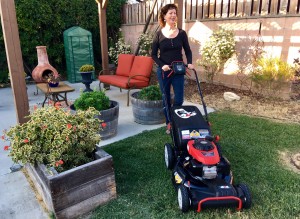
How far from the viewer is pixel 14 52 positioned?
3.04 m

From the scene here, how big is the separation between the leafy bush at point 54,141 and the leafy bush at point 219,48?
3.95 meters

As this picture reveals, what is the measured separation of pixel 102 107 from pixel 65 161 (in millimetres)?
1477

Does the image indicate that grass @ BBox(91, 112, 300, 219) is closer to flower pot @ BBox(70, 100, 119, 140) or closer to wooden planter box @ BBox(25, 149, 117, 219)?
wooden planter box @ BBox(25, 149, 117, 219)

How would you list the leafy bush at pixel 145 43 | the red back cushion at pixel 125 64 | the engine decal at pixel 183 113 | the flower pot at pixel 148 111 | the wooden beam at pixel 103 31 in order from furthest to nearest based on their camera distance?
the leafy bush at pixel 145 43
the wooden beam at pixel 103 31
the red back cushion at pixel 125 64
the flower pot at pixel 148 111
the engine decal at pixel 183 113

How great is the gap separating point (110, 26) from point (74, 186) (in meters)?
7.90

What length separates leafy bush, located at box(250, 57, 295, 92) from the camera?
16.3 ft

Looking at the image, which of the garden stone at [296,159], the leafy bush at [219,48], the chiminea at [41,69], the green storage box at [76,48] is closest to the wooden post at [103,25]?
the chiminea at [41,69]

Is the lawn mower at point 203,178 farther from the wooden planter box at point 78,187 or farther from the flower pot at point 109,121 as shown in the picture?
the flower pot at point 109,121

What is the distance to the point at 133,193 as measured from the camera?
8.31 ft

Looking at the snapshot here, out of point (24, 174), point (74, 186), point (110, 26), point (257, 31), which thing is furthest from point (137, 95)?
point (110, 26)

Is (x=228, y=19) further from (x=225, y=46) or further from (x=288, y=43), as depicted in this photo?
(x=288, y=43)

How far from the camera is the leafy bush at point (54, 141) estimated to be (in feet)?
7.55

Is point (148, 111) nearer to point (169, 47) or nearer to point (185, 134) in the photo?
point (169, 47)

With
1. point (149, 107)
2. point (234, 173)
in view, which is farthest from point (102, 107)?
point (234, 173)
